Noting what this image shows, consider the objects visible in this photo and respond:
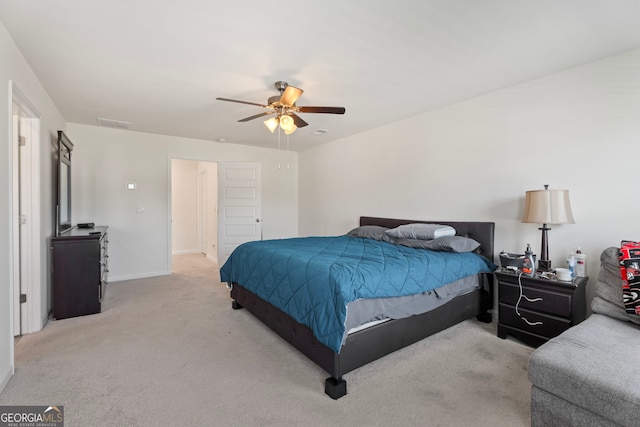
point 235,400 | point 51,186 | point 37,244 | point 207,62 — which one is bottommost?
point 235,400

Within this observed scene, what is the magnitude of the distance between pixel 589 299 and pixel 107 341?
173 inches

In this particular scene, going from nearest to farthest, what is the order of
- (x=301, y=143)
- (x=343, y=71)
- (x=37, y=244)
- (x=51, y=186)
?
(x=343, y=71)
(x=37, y=244)
(x=51, y=186)
(x=301, y=143)

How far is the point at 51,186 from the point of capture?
347cm

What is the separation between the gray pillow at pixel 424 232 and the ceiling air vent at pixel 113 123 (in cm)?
426

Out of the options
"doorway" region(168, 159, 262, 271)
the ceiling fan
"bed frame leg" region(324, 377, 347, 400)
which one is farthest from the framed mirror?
"bed frame leg" region(324, 377, 347, 400)

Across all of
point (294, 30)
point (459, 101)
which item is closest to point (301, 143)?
point (459, 101)

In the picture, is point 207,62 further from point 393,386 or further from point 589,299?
point 589,299

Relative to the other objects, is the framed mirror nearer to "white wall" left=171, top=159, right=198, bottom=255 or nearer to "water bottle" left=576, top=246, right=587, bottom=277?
"white wall" left=171, top=159, right=198, bottom=255

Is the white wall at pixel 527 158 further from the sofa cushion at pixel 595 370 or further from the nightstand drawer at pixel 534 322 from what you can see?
the sofa cushion at pixel 595 370

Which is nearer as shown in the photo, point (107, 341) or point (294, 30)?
point (294, 30)

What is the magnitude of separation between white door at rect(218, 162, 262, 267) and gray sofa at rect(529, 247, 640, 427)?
5.04 metres

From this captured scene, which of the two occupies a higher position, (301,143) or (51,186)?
(301,143)

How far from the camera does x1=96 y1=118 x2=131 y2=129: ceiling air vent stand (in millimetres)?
4355

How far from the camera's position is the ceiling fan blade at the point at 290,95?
259 centimetres
